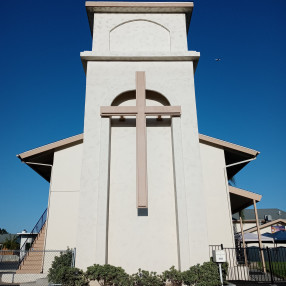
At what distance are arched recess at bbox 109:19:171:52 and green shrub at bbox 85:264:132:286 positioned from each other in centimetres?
938

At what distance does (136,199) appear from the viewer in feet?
33.9

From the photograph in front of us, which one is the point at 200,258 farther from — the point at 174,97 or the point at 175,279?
the point at 174,97

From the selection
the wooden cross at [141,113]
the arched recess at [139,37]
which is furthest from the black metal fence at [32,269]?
the arched recess at [139,37]

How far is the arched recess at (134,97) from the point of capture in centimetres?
1198

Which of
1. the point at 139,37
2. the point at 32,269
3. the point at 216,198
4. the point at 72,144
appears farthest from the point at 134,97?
the point at 32,269

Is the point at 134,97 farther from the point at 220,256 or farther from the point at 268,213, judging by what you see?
the point at 268,213

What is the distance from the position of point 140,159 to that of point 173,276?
4.19m

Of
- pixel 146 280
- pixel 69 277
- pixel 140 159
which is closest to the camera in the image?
pixel 69 277

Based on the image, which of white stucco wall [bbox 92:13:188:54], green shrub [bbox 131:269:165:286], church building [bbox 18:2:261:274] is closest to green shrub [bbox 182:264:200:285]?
church building [bbox 18:2:261:274]

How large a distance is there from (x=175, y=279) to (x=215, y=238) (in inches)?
165

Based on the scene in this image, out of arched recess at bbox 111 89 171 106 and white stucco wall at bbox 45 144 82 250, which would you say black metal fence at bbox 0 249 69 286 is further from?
arched recess at bbox 111 89 171 106

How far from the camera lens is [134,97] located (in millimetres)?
12219

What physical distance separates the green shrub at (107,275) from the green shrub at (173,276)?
1254 mm

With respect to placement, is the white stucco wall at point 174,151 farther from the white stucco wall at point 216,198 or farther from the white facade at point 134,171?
the white stucco wall at point 216,198
